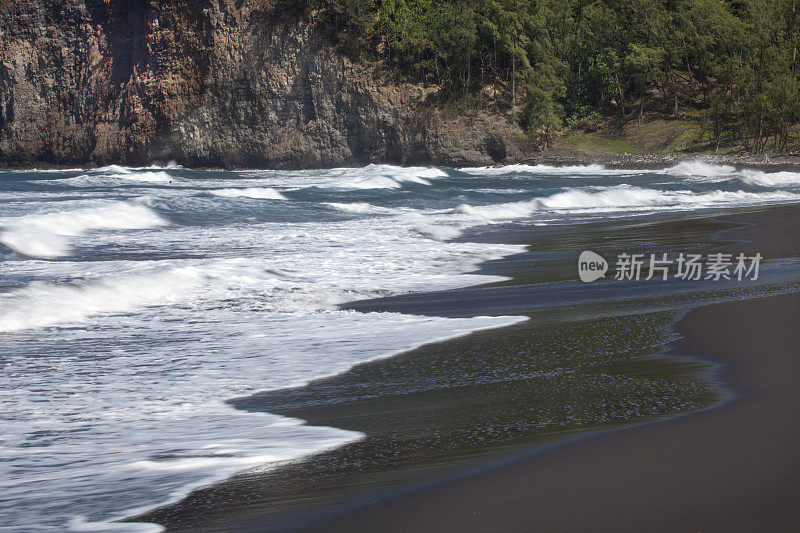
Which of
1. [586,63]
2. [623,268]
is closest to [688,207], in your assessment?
[623,268]

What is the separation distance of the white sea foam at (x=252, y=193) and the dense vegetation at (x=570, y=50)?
22.0 metres

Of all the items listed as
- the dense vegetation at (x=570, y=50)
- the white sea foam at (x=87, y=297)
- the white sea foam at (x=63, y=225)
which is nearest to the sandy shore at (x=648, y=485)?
the white sea foam at (x=87, y=297)

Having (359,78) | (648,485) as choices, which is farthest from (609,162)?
Result: (648,485)

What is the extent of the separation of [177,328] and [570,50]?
150ft

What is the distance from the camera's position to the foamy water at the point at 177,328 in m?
3.13

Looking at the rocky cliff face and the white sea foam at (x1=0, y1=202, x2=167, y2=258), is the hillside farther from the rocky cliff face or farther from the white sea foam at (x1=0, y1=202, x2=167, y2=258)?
the white sea foam at (x1=0, y1=202, x2=167, y2=258)

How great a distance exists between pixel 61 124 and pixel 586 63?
33556 mm

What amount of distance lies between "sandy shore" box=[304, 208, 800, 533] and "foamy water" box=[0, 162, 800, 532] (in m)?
0.84

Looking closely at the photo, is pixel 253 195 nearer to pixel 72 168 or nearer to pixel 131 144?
pixel 131 144

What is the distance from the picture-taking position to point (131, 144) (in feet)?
148

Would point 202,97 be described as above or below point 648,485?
above

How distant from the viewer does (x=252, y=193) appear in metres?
22.4

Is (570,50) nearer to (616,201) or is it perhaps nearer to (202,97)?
(202,97)

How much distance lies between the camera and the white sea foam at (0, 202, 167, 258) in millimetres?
11367
